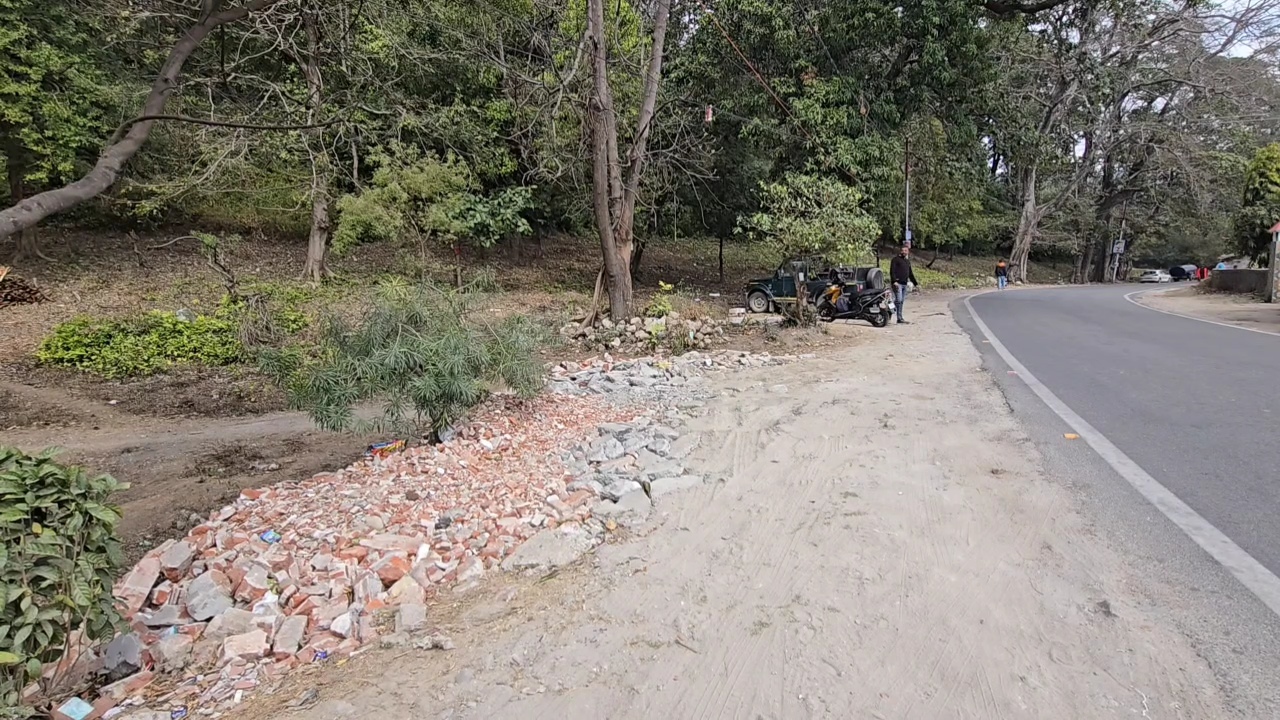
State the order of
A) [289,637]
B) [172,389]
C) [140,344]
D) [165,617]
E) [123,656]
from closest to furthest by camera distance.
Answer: [123,656] → [289,637] → [165,617] → [172,389] → [140,344]

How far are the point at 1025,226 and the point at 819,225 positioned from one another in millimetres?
30528

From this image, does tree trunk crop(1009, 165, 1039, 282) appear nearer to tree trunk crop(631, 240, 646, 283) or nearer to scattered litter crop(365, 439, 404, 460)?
tree trunk crop(631, 240, 646, 283)

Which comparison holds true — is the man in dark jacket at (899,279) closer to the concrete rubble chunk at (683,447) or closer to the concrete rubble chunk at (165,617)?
the concrete rubble chunk at (683,447)

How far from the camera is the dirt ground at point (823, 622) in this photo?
2377 mm

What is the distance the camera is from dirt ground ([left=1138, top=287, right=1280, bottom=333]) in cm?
1329

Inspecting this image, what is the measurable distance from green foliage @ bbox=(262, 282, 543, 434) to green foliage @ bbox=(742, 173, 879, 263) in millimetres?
7348

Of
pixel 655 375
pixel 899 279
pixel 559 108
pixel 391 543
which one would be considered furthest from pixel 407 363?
pixel 899 279

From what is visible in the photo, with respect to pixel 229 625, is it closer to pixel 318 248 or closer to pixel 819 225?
pixel 819 225

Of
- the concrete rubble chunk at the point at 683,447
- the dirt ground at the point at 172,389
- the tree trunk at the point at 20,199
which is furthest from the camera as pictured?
the tree trunk at the point at 20,199

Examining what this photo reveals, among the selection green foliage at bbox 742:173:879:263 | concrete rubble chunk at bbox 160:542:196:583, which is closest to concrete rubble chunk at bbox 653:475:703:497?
concrete rubble chunk at bbox 160:542:196:583

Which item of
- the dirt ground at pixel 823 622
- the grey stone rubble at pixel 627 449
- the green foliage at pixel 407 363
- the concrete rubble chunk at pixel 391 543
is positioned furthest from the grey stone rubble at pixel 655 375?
the concrete rubble chunk at pixel 391 543

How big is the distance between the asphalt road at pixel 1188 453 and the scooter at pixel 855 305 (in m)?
2.90

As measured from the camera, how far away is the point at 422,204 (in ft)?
48.7

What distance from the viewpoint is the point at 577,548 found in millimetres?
3691
